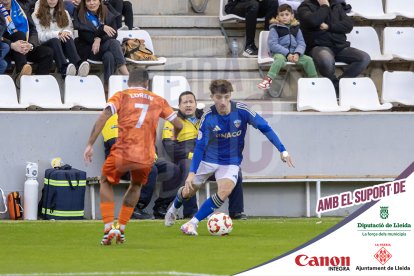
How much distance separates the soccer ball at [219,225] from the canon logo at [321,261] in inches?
214

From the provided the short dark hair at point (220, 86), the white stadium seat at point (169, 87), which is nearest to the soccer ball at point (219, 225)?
the short dark hair at point (220, 86)

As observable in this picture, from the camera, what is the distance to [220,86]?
1286 cm

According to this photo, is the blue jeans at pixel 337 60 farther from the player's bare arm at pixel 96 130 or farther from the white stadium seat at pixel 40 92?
the player's bare arm at pixel 96 130

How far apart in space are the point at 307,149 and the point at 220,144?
3.78 metres

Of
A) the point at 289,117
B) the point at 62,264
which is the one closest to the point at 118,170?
the point at 62,264

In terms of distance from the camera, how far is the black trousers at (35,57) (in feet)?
53.6

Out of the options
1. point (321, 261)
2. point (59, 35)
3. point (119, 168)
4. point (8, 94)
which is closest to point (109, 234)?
point (119, 168)

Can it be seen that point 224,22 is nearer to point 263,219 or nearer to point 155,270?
point 263,219

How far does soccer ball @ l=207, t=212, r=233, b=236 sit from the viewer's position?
13.2 meters

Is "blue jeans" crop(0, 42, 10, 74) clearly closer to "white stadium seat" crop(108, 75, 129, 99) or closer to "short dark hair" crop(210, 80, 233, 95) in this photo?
"white stadium seat" crop(108, 75, 129, 99)

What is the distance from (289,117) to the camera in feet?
55.2

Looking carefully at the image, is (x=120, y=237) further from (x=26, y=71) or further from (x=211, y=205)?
(x=26, y=71)

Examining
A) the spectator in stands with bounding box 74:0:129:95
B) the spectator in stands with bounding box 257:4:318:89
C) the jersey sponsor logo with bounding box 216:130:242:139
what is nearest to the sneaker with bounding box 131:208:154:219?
the spectator in stands with bounding box 74:0:129:95

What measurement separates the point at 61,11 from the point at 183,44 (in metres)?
2.54
